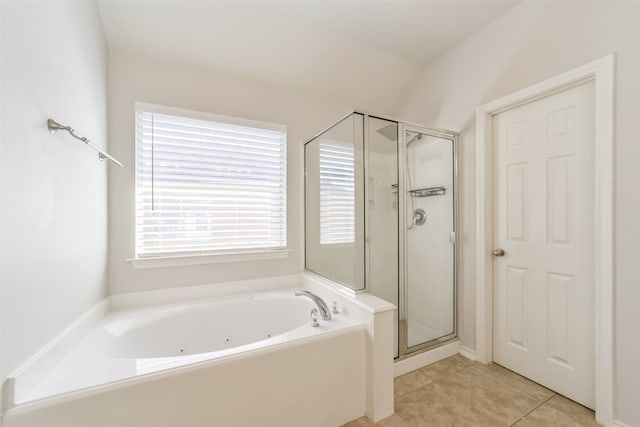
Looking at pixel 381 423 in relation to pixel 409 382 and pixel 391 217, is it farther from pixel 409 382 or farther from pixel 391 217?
pixel 391 217

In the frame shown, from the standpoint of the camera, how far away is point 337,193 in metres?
2.11

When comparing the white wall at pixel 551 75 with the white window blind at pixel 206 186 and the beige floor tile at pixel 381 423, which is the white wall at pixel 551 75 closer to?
the beige floor tile at pixel 381 423

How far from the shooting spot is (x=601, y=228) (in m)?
1.37

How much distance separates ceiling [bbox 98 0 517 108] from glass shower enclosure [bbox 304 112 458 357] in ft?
2.17

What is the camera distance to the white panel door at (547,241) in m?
1.51

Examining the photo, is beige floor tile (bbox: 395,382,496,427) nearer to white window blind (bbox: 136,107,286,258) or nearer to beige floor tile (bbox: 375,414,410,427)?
beige floor tile (bbox: 375,414,410,427)

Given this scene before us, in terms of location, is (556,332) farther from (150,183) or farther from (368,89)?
(150,183)

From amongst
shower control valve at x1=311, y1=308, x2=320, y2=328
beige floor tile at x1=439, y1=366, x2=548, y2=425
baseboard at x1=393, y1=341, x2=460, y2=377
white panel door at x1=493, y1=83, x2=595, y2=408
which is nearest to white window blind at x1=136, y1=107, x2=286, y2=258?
shower control valve at x1=311, y1=308, x2=320, y2=328

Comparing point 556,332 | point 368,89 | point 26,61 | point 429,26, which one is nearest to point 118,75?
point 26,61

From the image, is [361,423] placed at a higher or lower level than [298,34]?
lower

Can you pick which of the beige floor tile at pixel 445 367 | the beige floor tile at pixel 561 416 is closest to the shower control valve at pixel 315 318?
the beige floor tile at pixel 445 367

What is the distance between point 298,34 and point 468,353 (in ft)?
9.51

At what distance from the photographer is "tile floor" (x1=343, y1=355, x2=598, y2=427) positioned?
1398 millimetres

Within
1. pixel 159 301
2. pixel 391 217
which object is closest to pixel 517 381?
pixel 391 217
